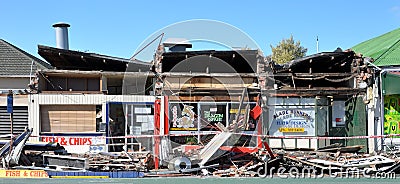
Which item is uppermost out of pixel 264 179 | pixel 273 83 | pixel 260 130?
pixel 273 83

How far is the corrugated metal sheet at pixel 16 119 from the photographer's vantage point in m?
21.9

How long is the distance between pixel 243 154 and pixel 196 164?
80.3 inches

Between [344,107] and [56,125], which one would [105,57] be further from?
[344,107]

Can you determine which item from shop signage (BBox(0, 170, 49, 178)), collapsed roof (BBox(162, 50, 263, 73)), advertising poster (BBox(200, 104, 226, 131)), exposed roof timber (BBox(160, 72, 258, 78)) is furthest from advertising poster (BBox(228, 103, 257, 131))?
shop signage (BBox(0, 170, 49, 178))

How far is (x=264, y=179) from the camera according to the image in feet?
51.3

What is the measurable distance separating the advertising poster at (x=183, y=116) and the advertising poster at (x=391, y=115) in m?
8.55

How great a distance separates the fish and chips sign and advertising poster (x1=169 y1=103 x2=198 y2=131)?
11.3 ft

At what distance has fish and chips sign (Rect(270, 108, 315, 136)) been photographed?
822 inches

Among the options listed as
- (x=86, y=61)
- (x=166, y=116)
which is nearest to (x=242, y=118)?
(x=166, y=116)

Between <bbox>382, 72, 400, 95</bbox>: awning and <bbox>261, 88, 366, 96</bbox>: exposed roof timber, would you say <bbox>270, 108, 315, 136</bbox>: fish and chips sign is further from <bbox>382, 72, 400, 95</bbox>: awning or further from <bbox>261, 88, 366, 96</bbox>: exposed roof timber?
<bbox>382, 72, 400, 95</bbox>: awning

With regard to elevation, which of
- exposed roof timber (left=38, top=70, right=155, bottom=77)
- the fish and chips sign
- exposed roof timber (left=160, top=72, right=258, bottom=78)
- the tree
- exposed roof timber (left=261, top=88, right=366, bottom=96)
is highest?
the tree

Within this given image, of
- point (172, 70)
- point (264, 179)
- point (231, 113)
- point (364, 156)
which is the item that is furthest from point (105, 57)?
point (364, 156)

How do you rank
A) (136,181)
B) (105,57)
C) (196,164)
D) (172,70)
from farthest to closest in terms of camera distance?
1. (105,57)
2. (172,70)
3. (196,164)
4. (136,181)

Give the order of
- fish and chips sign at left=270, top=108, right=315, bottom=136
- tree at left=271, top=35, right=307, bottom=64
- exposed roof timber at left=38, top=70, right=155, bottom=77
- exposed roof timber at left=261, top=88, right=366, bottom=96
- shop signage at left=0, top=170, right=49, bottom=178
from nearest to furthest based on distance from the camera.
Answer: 1. shop signage at left=0, top=170, right=49, bottom=178
2. exposed roof timber at left=261, top=88, right=366, bottom=96
3. fish and chips sign at left=270, top=108, right=315, bottom=136
4. exposed roof timber at left=38, top=70, right=155, bottom=77
5. tree at left=271, top=35, right=307, bottom=64
